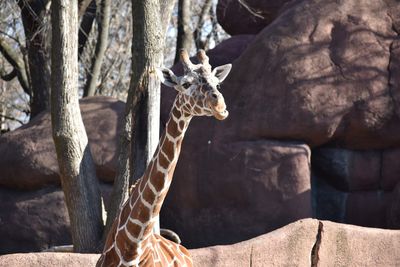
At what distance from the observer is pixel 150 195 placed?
518 cm

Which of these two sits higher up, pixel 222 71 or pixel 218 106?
pixel 222 71

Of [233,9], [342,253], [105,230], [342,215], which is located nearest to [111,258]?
[105,230]

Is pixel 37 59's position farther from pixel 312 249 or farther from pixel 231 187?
pixel 312 249

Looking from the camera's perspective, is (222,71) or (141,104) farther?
(141,104)

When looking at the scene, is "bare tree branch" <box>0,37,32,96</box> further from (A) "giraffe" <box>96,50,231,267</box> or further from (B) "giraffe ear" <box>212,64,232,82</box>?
(B) "giraffe ear" <box>212,64,232,82</box>

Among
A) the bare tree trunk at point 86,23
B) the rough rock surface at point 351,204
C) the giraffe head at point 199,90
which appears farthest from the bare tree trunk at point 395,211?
the bare tree trunk at point 86,23

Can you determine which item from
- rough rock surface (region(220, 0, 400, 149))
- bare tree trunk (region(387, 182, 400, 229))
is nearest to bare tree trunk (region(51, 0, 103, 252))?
rough rock surface (region(220, 0, 400, 149))

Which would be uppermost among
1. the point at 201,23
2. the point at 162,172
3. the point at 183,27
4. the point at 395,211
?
the point at 201,23

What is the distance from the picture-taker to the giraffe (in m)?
4.73

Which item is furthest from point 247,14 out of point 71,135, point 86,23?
point 71,135

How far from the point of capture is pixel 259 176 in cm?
859

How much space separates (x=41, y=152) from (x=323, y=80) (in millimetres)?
3187

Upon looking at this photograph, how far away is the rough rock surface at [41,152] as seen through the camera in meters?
9.30

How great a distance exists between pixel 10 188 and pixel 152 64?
309 centimetres
